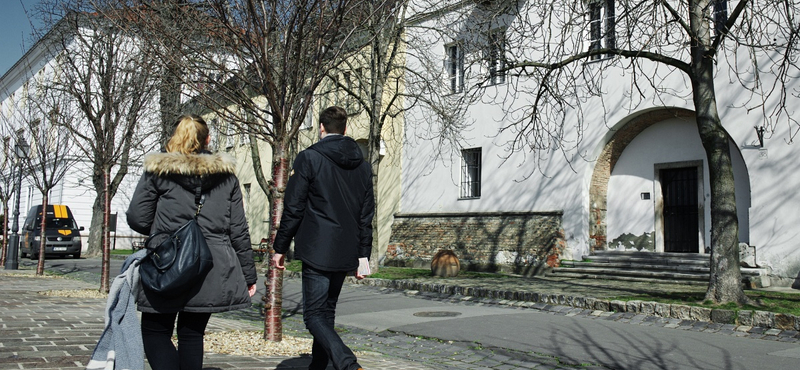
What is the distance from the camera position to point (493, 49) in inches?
467

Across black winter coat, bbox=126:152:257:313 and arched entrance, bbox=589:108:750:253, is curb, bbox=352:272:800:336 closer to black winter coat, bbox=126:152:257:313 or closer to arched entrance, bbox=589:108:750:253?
arched entrance, bbox=589:108:750:253

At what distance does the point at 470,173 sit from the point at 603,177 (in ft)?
14.0

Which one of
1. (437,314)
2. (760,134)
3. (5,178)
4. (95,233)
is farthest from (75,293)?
(95,233)

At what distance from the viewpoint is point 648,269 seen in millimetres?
14812

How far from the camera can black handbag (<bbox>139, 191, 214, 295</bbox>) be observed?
3520mm

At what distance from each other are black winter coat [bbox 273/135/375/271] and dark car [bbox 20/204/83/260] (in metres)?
27.2

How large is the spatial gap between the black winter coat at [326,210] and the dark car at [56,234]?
89.3ft

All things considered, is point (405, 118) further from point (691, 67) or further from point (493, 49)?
point (691, 67)

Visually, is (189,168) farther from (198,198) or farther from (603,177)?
(603,177)

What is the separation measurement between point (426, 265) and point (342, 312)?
9.47 m

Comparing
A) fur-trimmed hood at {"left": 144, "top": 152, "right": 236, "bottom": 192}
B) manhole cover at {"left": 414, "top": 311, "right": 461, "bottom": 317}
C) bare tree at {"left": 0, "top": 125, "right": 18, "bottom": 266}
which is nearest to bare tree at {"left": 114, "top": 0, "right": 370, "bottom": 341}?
fur-trimmed hood at {"left": 144, "top": 152, "right": 236, "bottom": 192}

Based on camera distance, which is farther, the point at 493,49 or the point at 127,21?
the point at 493,49

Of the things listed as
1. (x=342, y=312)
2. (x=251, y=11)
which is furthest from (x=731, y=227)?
(x=251, y=11)

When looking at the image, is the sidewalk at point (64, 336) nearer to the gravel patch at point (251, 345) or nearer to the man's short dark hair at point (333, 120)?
the gravel patch at point (251, 345)
